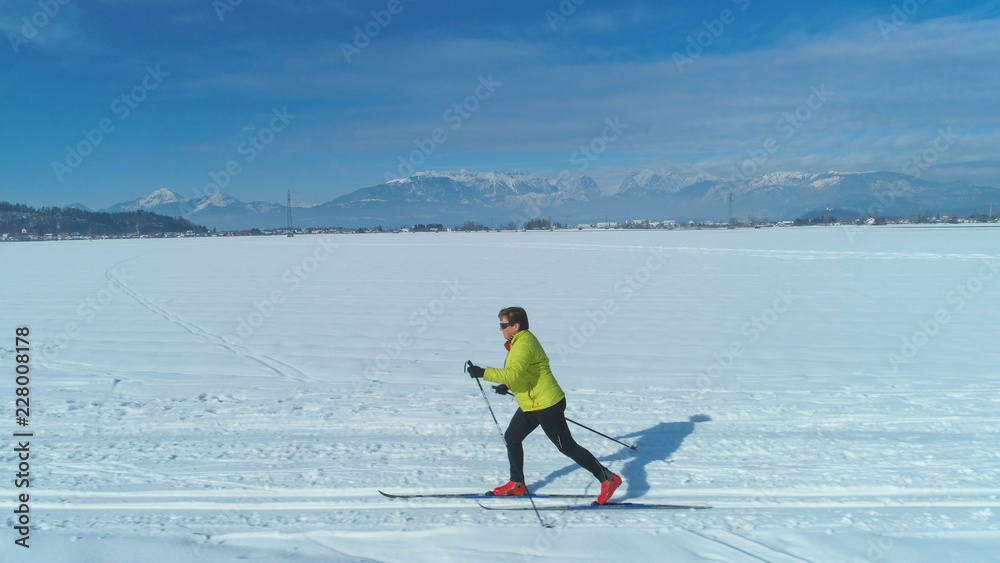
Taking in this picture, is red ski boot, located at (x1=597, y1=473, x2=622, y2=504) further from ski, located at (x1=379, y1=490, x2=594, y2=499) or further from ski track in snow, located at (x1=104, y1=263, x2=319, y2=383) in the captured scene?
ski track in snow, located at (x1=104, y1=263, x2=319, y2=383)

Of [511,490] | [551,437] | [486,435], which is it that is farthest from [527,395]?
[486,435]

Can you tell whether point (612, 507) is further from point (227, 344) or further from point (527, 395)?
point (227, 344)

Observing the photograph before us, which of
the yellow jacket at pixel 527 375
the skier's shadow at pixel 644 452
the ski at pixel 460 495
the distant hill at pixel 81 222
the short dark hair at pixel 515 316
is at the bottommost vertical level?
the ski at pixel 460 495

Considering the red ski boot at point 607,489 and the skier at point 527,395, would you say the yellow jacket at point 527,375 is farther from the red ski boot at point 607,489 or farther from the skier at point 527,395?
the red ski boot at point 607,489

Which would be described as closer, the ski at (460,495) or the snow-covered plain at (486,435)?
the snow-covered plain at (486,435)

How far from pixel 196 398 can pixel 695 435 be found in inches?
222

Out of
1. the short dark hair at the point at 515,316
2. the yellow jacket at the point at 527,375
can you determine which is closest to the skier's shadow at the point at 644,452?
the yellow jacket at the point at 527,375

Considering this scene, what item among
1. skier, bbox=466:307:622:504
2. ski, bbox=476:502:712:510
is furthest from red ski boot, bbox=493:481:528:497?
ski, bbox=476:502:712:510

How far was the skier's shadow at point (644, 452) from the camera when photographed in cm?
491

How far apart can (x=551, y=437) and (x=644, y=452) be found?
1.54 m

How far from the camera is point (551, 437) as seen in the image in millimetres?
4395

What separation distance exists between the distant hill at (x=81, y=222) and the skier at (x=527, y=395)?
540 ft

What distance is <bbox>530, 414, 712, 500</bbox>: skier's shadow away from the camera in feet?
16.1

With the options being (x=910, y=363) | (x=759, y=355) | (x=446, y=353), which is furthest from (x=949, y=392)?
(x=446, y=353)
